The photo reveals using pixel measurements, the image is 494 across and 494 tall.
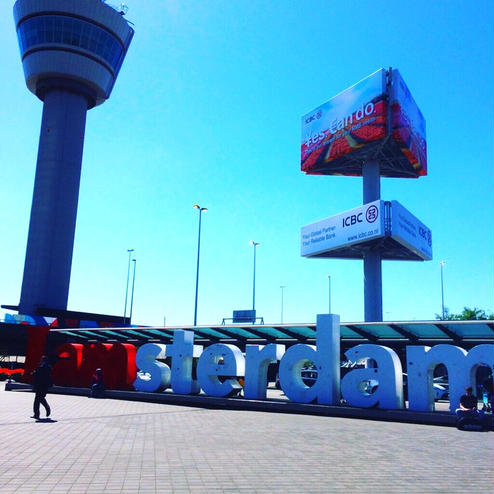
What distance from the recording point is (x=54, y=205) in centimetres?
6097

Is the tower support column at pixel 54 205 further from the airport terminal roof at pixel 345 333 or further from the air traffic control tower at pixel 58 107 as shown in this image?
the airport terminal roof at pixel 345 333

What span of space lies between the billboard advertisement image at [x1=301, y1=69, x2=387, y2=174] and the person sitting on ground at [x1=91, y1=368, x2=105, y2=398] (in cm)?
2897

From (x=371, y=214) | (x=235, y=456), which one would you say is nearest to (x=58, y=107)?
(x=371, y=214)

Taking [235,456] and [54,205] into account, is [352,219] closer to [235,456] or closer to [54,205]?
[54,205]

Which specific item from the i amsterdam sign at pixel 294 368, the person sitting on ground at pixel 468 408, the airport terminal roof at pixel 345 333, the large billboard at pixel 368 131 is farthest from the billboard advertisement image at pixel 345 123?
the person sitting on ground at pixel 468 408

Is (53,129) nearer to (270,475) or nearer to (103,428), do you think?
(103,428)

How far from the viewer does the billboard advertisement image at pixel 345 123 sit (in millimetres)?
42625

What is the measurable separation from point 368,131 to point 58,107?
39.9 meters

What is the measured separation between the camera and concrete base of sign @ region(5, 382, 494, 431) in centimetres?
1631

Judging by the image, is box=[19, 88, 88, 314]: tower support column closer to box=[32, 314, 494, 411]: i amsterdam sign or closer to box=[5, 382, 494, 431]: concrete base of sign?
box=[32, 314, 494, 411]: i amsterdam sign

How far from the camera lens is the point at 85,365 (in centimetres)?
2683

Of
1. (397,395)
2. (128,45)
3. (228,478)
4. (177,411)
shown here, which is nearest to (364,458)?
(228,478)

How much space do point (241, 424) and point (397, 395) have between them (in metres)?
5.92

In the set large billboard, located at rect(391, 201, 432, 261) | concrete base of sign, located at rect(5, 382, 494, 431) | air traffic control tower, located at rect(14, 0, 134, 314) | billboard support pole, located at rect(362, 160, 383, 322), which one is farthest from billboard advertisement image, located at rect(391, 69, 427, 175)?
air traffic control tower, located at rect(14, 0, 134, 314)
